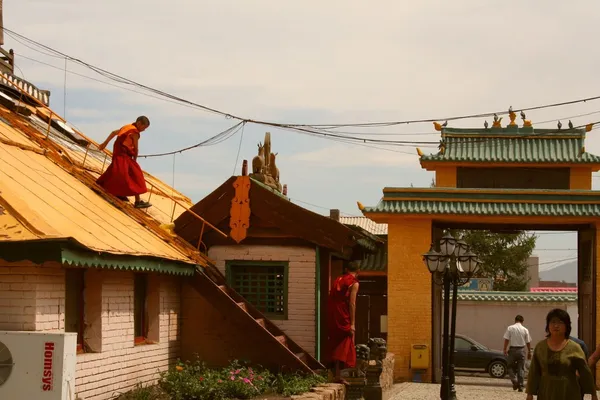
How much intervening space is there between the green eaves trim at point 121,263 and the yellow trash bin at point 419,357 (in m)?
10.2

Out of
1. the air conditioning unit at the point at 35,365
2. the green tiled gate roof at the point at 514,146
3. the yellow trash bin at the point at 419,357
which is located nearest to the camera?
the air conditioning unit at the point at 35,365

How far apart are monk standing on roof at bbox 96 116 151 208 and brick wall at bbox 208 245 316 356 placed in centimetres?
258

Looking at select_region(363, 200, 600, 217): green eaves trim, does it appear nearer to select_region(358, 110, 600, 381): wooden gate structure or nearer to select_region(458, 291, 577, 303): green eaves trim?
select_region(358, 110, 600, 381): wooden gate structure

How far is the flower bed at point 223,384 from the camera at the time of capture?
626 inches

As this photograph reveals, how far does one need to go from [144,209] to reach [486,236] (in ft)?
114

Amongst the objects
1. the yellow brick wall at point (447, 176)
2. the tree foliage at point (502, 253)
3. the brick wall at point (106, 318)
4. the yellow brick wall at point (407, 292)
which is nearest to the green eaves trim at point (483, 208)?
the yellow brick wall at point (407, 292)

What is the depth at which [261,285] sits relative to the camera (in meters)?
19.4

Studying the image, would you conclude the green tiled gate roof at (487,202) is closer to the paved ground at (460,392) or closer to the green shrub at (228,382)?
the paved ground at (460,392)

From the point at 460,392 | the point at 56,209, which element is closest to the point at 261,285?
the point at 56,209

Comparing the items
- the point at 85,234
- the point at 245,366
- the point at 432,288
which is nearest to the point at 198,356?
the point at 245,366

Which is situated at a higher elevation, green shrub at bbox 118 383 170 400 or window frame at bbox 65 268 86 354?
window frame at bbox 65 268 86 354

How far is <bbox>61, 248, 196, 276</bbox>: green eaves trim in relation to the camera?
13.0 m

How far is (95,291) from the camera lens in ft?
49.7

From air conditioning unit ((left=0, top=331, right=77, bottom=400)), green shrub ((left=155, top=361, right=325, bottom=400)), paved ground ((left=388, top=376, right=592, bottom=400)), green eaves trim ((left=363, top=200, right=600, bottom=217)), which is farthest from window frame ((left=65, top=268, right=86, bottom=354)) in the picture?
green eaves trim ((left=363, top=200, right=600, bottom=217))
